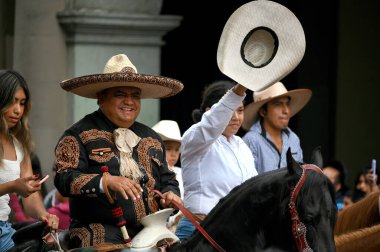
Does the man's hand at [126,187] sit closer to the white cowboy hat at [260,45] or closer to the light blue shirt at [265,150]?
the white cowboy hat at [260,45]

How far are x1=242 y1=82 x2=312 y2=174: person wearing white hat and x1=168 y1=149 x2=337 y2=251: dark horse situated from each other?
8.32 feet

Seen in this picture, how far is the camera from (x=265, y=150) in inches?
329

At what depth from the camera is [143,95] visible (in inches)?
265

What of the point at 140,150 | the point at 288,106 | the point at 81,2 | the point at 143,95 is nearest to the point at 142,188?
the point at 140,150

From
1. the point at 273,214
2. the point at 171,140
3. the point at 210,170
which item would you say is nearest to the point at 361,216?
the point at 210,170

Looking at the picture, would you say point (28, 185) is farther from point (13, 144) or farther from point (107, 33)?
point (107, 33)

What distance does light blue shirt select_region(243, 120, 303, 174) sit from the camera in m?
8.30

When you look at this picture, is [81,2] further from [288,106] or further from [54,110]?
[288,106]

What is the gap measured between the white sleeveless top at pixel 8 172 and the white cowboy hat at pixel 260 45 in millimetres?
1271

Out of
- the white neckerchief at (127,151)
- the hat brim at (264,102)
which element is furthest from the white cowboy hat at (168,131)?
the white neckerchief at (127,151)

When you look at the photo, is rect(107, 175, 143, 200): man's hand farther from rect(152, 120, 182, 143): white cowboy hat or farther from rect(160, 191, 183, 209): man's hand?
rect(152, 120, 182, 143): white cowboy hat

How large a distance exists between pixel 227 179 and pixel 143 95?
31.0 inches

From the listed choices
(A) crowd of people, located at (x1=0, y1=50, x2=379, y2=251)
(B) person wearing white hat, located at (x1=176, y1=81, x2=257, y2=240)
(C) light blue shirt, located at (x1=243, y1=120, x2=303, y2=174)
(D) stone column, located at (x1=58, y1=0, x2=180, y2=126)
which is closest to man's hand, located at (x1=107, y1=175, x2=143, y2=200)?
(A) crowd of people, located at (x1=0, y1=50, x2=379, y2=251)

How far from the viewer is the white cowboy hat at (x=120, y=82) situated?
634 centimetres
